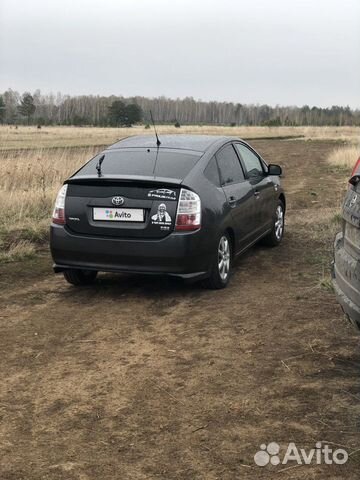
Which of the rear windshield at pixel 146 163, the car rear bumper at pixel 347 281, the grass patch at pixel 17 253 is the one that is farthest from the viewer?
the grass patch at pixel 17 253

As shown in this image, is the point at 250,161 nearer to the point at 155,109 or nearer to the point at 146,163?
the point at 146,163

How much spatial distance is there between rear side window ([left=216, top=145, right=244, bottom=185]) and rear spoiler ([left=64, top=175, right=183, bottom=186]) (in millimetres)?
879

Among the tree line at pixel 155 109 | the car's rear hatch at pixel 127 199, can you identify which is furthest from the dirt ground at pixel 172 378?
the tree line at pixel 155 109

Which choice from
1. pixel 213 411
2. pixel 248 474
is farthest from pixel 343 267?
pixel 248 474

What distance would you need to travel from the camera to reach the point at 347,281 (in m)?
3.54

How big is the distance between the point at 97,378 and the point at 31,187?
9175 mm

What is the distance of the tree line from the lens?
322 ft

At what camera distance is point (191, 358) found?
14.4 ft

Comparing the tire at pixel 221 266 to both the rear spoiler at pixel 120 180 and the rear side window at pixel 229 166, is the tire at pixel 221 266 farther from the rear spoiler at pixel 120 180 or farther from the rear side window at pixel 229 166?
the rear spoiler at pixel 120 180

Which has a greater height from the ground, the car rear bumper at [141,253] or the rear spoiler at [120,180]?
the rear spoiler at [120,180]

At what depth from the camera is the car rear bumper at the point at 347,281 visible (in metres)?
3.35

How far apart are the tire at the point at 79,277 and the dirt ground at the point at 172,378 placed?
109 millimetres

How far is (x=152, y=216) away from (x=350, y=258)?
2.51m

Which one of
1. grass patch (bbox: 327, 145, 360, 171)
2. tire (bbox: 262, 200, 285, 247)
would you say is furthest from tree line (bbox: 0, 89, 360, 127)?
tire (bbox: 262, 200, 285, 247)
